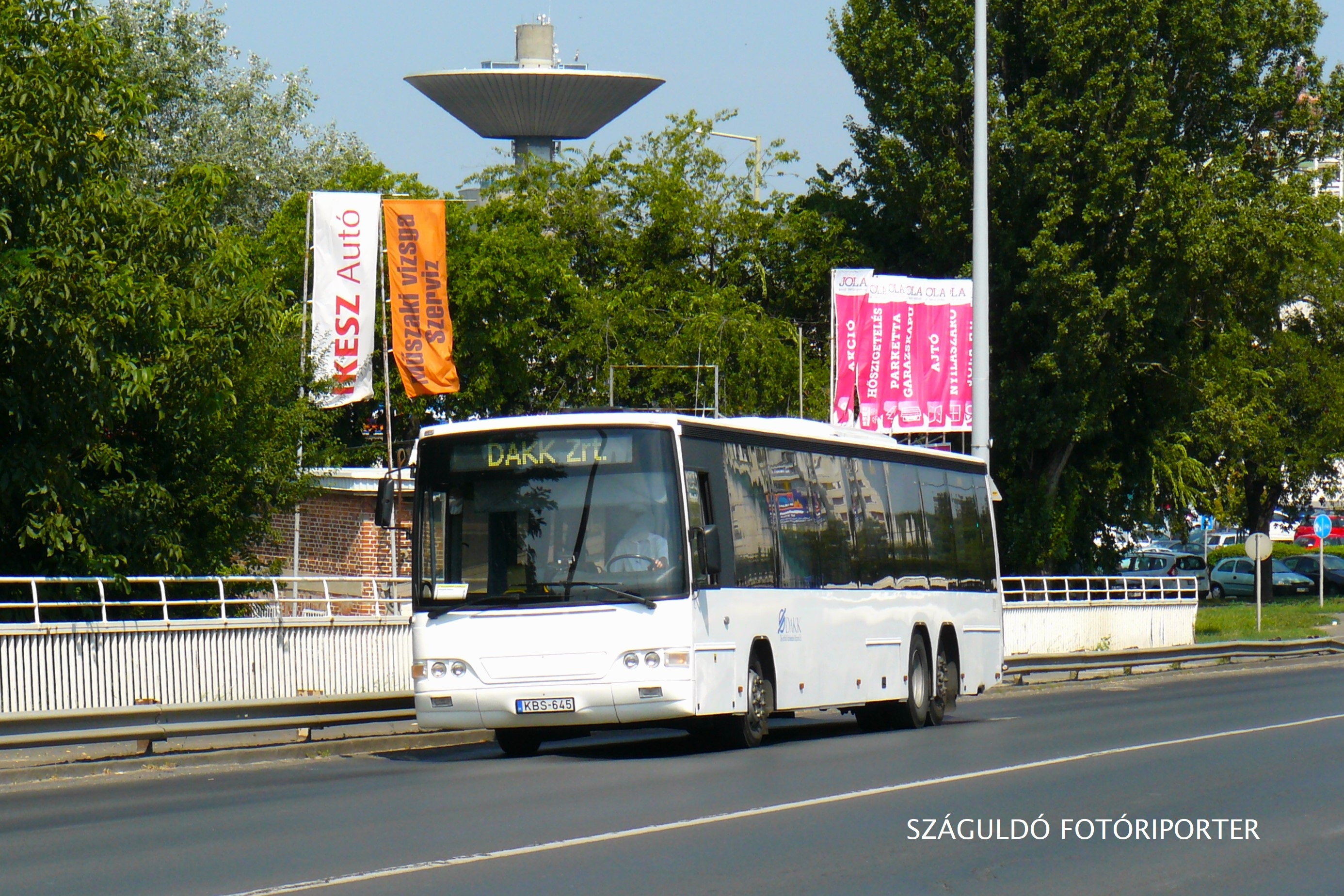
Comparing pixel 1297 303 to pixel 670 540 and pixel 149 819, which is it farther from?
pixel 149 819

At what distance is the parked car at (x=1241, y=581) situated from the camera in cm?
6725

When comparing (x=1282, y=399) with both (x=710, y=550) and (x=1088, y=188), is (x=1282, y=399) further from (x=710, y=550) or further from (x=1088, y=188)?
(x=710, y=550)

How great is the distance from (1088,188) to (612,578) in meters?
29.1

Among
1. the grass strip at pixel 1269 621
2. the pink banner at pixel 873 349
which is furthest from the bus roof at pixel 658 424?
the grass strip at pixel 1269 621

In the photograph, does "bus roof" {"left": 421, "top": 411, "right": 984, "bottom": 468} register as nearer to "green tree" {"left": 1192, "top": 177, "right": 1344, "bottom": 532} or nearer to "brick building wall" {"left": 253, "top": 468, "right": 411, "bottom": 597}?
"brick building wall" {"left": 253, "top": 468, "right": 411, "bottom": 597}

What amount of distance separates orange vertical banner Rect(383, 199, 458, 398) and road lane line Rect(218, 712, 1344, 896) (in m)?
18.1

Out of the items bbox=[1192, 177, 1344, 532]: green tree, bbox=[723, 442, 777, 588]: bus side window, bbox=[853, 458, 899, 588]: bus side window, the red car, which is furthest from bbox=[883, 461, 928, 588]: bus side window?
the red car

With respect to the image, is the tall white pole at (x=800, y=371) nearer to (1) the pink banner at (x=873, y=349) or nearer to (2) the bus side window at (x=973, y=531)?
(1) the pink banner at (x=873, y=349)

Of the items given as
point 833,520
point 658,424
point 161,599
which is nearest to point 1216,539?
point 833,520

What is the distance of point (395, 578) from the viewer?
23000mm

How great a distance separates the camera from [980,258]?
1054 inches

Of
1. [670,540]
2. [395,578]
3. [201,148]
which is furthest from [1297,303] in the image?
[670,540]

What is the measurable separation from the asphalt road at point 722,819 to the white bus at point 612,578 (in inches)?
23.0

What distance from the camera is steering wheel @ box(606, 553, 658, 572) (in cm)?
1491
